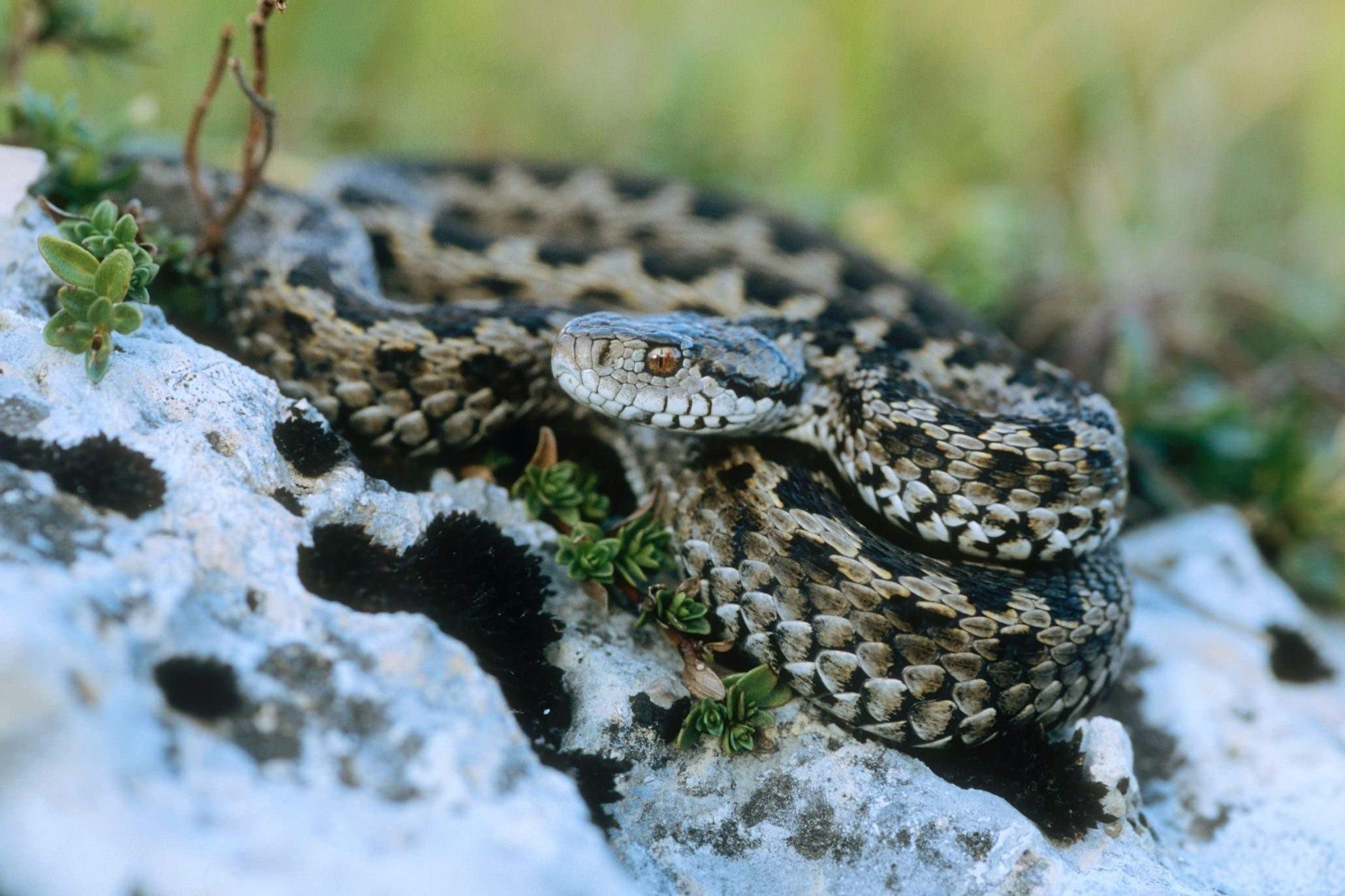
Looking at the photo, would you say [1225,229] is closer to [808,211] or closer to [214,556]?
[808,211]

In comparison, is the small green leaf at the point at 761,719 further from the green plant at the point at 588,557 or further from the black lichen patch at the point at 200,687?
the black lichen patch at the point at 200,687

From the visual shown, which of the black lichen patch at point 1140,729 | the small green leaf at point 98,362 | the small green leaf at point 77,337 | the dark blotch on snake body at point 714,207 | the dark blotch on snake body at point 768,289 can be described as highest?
the small green leaf at point 77,337

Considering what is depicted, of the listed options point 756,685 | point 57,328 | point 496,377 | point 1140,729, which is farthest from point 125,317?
point 1140,729

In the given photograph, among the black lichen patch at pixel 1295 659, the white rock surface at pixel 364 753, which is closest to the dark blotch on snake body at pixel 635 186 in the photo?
the white rock surface at pixel 364 753

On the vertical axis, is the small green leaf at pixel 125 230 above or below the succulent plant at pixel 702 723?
above

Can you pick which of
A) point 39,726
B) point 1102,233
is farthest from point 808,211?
point 39,726

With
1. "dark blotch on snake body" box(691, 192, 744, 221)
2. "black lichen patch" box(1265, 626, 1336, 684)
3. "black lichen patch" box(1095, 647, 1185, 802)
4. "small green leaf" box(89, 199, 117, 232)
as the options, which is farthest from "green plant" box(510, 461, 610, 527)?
"dark blotch on snake body" box(691, 192, 744, 221)
